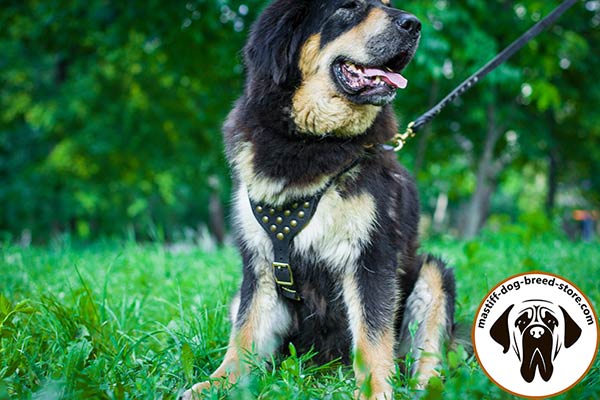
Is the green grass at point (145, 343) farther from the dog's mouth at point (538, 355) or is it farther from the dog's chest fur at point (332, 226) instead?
the dog's chest fur at point (332, 226)

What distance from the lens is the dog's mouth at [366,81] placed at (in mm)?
2656

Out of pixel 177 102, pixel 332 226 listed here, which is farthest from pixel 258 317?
pixel 177 102

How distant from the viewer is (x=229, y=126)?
2912 mm

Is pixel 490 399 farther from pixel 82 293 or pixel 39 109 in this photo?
pixel 39 109

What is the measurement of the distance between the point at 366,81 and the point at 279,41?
0.49 metres

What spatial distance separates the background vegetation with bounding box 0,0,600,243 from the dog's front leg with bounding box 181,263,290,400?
15.2 feet

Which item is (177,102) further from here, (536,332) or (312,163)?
(536,332)

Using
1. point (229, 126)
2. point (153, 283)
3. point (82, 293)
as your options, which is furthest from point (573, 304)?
point (153, 283)

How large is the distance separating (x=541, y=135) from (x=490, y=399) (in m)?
11.2

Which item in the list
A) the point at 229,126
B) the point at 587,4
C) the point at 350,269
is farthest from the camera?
the point at 587,4

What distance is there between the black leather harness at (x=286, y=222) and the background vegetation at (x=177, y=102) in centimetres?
481

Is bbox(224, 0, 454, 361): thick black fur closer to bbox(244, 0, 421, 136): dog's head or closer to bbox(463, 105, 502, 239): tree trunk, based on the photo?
bbox(244, 0, 421, 136): dog's head

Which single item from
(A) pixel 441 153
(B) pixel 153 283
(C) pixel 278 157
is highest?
(C) pixel 278 157

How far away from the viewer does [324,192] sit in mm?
2541
